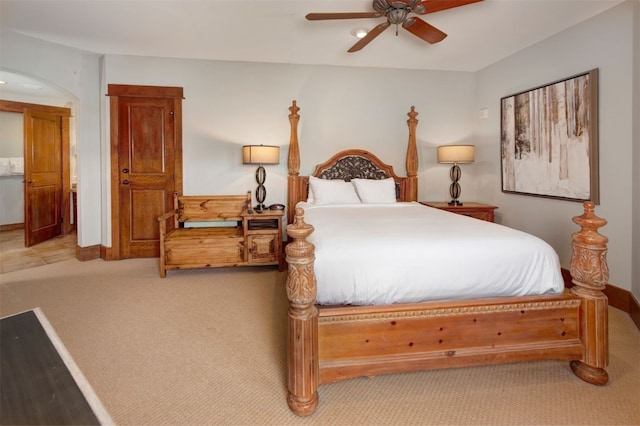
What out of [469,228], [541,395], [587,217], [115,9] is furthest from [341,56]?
[541,395]

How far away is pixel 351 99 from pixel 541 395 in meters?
3.75

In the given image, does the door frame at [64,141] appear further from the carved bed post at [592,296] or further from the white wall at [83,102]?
the carved bed post at [592,296]

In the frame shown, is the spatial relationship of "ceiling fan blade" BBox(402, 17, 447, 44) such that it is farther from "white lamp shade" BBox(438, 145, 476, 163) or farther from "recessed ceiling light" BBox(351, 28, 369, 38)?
"white lamp shade" BBox(438, 145, 476, 163)

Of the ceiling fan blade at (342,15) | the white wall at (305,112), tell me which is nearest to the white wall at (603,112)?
the white wall at (305,112)

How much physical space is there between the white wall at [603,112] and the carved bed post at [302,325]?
9.01 ft

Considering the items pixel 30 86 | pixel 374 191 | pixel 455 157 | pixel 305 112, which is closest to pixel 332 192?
pixel 374 191

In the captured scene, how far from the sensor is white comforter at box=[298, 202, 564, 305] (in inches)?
70.8

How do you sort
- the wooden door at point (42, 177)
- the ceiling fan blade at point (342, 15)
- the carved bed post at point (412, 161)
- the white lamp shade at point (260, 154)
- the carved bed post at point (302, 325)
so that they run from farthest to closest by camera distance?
the wooden door at point (42, 177) < the carved bed post at point (412, 161) < the white lamp shade at point (260, 154) < the ceiling fan blade at point (342, 15) < the carved bed post at point (302, 325)

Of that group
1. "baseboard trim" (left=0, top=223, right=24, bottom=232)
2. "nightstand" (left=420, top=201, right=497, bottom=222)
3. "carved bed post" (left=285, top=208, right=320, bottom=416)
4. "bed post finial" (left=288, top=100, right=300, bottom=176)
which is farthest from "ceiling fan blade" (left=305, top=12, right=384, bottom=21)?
"baseboard trim" (left=0, top=223, right=24, bottom=232)

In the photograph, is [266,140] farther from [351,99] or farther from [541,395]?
[541,395]

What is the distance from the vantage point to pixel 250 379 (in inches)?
75.3

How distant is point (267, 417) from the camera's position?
1.62m

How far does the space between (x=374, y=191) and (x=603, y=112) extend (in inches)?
85.4

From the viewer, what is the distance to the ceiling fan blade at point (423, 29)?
2.58 meters
